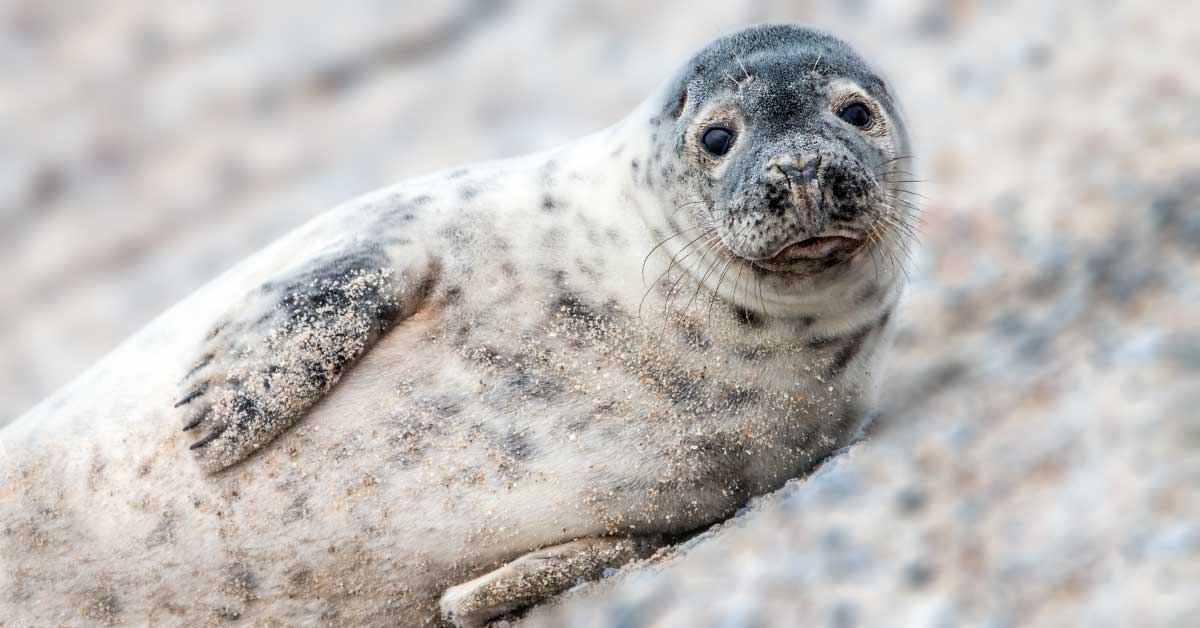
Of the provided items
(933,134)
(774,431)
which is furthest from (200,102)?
(774,431)

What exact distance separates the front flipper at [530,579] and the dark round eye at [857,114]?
1004mm

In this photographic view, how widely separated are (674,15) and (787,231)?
476 centimetres

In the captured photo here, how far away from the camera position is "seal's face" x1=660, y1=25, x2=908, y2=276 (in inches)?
99.4

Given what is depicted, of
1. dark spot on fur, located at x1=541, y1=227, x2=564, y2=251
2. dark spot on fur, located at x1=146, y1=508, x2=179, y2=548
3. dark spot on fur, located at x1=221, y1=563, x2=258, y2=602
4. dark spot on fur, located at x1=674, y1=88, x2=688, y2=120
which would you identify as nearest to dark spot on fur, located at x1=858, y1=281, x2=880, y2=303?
dark spot on fur, located at x1=674, y1=88, x2=688, y2=120

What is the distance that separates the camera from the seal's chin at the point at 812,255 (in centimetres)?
258

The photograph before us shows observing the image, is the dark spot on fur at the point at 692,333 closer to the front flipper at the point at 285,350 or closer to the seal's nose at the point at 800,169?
the seal's nose at the point at 800,169

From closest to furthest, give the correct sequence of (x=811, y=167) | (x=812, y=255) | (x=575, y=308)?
(x=811, y=167) < (x=812, y=255) < (x=575, y=308)

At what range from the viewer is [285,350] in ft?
9.07

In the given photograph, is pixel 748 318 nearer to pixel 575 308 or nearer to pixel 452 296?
pixel 575 308

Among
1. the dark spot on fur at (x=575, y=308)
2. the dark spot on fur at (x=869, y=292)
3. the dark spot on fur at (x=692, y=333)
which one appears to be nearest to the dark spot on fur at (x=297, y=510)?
the dark spot on fur at (x=575, y=308)

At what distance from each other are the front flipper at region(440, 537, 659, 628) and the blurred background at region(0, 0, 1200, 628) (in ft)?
0.21

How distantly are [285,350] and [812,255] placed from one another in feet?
3.64

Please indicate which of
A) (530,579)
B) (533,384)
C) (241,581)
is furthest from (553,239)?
(241,581)

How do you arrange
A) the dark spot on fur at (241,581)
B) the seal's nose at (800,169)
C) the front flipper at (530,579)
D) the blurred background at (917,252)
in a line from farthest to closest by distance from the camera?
1. the dark spot on fur at (241,581)
2. the front flipper at (530,579)
3. the seal's nose at (800,169)
4. the blurred background at (917,252)
